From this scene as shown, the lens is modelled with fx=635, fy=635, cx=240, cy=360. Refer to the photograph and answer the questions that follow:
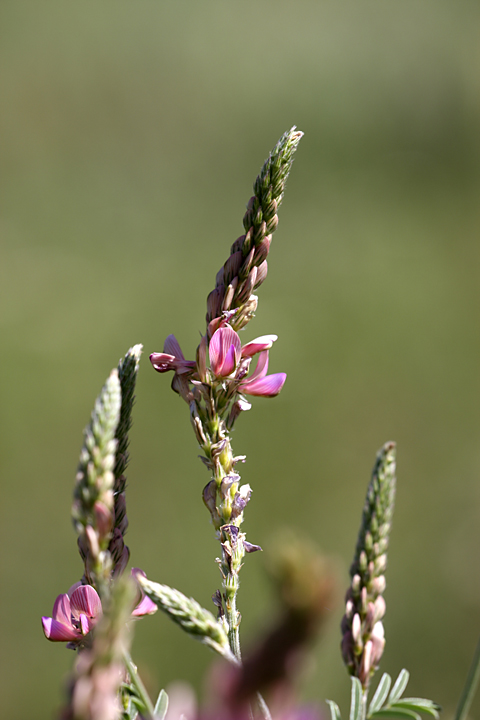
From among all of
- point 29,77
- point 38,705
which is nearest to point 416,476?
point 38,705

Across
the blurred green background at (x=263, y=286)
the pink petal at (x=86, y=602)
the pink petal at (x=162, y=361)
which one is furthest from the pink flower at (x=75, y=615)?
the blurred green background at (x=263, y=286)

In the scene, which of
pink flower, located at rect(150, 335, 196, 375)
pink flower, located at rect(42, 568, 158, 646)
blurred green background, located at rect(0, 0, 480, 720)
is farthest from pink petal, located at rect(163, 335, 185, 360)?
blurred green background, located at rect(0, 0, 480, 720)

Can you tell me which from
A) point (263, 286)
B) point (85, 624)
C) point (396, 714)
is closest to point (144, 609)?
point (85, 624)

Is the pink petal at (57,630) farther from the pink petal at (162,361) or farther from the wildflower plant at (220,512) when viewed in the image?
the pink petal at (162,361)

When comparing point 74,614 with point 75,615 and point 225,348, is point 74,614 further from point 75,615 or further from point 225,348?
point 225,348

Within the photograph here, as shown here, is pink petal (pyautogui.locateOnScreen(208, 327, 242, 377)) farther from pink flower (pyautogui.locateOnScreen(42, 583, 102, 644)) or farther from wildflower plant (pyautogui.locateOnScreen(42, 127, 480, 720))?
Result: pink flower (pyautogui.locateOnScreen(42, 583, 102, 644))

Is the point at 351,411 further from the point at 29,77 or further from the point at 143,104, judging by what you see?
the point at 29,77

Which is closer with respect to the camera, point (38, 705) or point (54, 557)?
point (38, 705)
